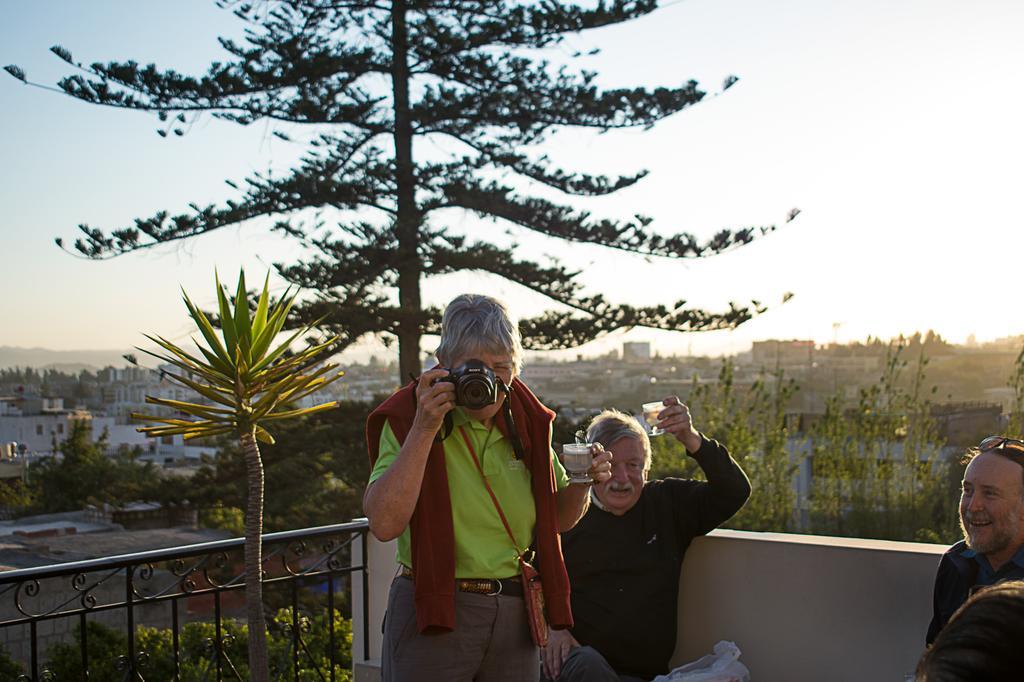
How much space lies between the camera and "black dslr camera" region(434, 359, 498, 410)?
1.81 m

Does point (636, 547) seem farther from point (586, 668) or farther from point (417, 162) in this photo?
point (417, 162)

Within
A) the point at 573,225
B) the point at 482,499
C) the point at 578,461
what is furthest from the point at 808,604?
the point at 573,225

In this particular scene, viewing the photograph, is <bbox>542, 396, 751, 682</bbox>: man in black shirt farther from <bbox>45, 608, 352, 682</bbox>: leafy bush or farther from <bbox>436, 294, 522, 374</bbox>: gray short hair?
<bbox>45, 608, 352, 682</bbox>: leafy bush

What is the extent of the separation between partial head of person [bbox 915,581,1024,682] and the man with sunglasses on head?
70.4 inches

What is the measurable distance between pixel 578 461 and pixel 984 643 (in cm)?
148

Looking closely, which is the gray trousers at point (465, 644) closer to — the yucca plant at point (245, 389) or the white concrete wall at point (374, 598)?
the yucca plant at point (245, 389)

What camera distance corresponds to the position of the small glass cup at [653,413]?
284 cm

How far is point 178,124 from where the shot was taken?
11.1 m

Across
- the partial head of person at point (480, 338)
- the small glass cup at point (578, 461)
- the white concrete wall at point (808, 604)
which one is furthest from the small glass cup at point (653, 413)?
the partial head of person at point (480, 338)

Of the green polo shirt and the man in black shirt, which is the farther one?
the man in black shirt

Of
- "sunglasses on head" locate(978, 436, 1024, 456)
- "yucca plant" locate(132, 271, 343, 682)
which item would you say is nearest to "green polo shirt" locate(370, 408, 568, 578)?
"yucca plant" locate(132, 271, 343, 682)

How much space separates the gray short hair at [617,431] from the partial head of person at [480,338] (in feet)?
3.32

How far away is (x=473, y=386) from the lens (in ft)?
5.94

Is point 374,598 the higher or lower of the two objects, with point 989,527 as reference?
lower
